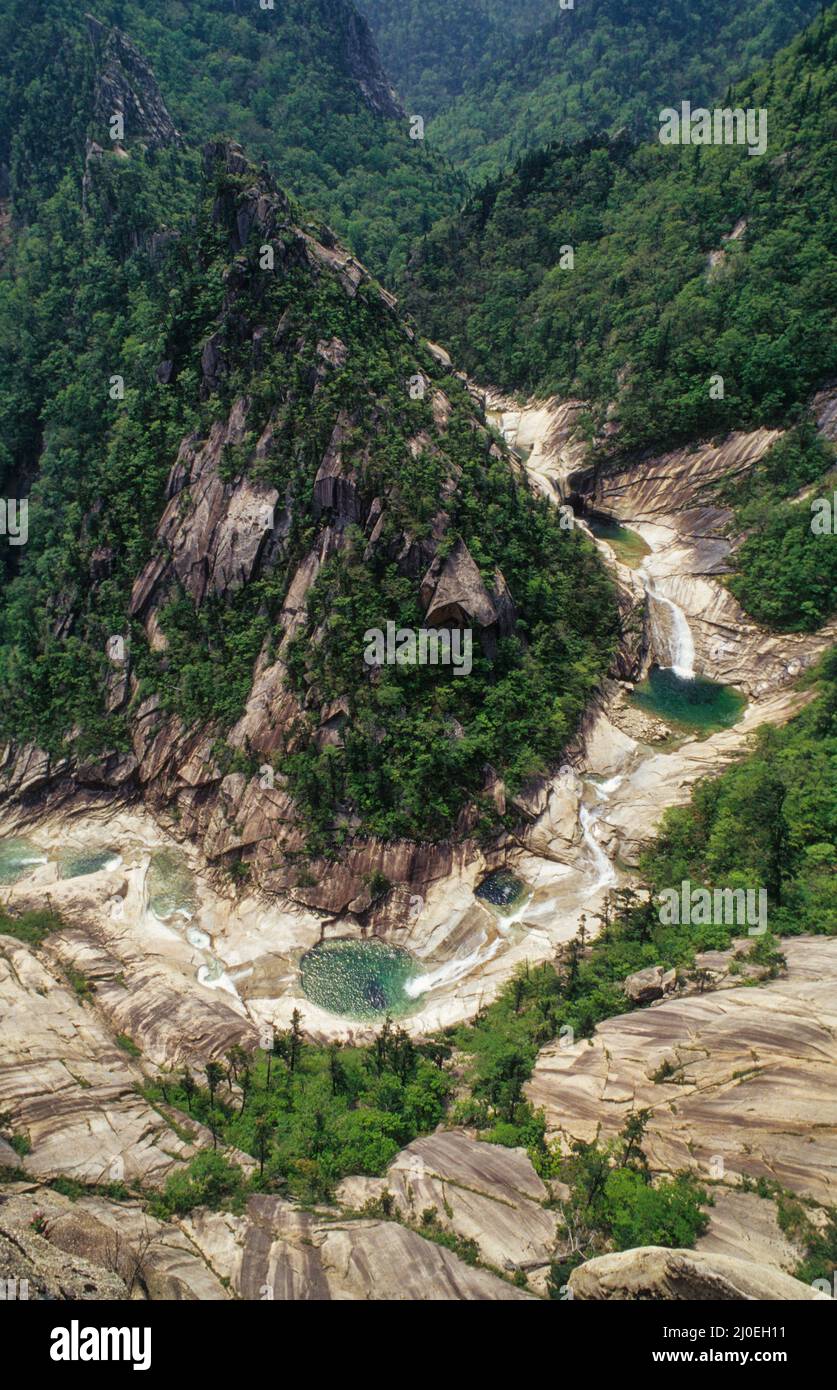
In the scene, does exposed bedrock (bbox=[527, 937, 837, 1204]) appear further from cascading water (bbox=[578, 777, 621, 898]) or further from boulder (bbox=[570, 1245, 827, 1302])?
cascading water (bbox=[578, 777, 621, 898])

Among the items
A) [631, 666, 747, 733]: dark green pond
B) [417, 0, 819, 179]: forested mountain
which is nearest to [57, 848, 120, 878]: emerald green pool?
[631, 666, 747, 733]: dark green pond

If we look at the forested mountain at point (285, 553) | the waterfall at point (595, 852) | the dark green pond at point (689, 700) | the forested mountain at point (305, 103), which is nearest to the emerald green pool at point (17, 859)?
the forested mountain at point (285, 553)

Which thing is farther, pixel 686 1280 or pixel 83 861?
pixel 83 861

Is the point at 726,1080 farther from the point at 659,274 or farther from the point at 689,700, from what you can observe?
the point at 659,274

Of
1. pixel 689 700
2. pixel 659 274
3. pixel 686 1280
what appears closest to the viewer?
pixel 686 1280

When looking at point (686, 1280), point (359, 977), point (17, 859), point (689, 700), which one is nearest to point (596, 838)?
point (359, 977)

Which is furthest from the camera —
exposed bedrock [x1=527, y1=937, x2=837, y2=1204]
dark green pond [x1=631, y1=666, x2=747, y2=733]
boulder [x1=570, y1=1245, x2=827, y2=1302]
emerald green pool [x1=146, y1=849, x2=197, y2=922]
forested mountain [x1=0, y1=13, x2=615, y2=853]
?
dark green pond [x1=631, y1=666, x2=747, y2=733]

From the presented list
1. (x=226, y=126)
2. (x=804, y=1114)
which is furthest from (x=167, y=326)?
(x=226, y=126)
